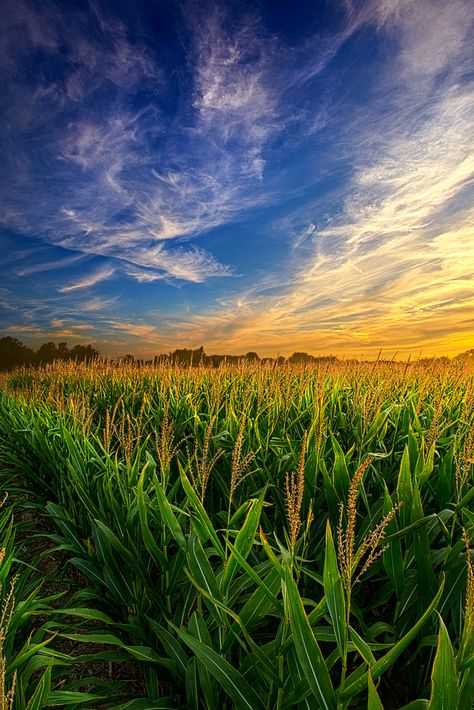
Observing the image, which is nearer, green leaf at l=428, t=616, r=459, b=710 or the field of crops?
green leaf at l=428, t=616, r=459, b=710

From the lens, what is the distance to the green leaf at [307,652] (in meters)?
1.15

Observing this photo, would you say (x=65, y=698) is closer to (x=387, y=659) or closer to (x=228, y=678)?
(x=228, y=678)

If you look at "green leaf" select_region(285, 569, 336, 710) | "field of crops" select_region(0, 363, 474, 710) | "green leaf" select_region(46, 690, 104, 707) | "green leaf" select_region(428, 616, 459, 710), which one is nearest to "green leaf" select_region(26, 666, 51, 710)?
"field of crops" select_region(0, 363, 474, 710)

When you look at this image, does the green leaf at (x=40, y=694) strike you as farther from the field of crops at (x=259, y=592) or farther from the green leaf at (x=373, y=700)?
the green leaf at (x=373, y=700)

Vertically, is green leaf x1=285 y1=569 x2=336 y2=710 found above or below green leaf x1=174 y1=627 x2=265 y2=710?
above

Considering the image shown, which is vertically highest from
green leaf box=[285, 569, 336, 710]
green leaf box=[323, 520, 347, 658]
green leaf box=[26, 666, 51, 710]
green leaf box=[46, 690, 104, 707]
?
green leaf box=[323, 520, 347, 658]

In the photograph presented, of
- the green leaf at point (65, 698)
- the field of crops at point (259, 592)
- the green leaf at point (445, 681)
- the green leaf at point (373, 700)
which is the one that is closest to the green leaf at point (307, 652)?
the field of crops at point (259, 592)

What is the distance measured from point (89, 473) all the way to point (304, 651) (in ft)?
8.09

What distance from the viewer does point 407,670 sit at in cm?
175

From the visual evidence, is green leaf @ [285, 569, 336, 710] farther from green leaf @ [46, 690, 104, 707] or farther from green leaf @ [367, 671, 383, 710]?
green leaf @ [46, 690, 104, 707]

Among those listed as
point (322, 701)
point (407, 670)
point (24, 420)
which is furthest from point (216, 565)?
point (24, 420)

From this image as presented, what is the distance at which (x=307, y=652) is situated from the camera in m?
1.16

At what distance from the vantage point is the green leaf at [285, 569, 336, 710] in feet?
3.78

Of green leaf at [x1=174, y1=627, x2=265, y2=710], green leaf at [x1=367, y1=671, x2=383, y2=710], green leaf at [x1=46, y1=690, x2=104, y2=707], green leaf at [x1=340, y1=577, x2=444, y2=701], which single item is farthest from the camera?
green leaf at [x1=46, y1=690, x2=104, y2=707]
